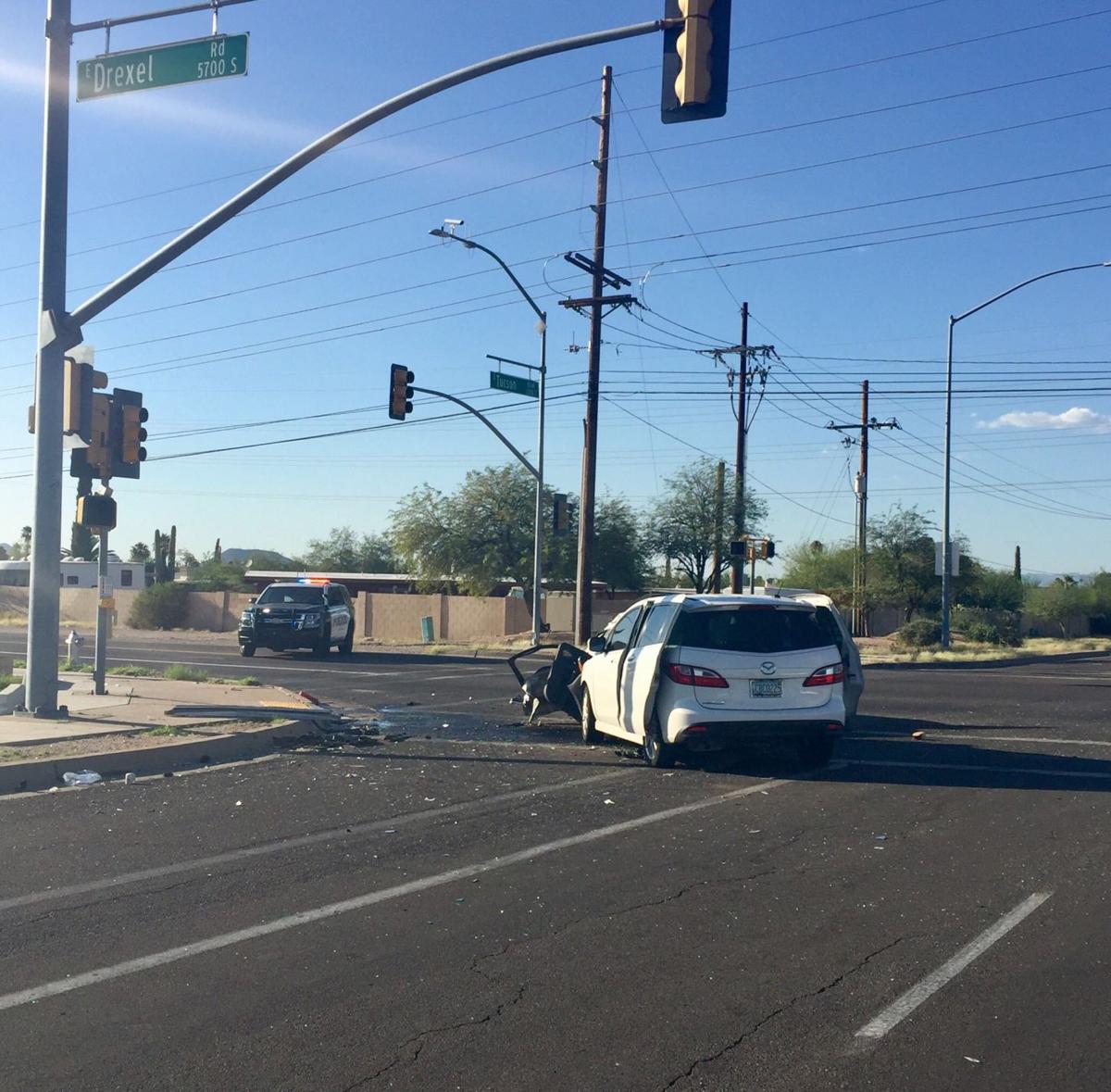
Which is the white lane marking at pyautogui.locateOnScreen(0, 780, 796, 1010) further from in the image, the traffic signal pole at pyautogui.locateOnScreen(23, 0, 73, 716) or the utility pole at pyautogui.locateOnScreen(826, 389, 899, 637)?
the utility pole at pyautogui.locateOnScreen(826, 389, 899, 637)

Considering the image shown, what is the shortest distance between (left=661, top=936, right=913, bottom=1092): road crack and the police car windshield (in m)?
28.4

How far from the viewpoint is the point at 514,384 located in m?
33.6

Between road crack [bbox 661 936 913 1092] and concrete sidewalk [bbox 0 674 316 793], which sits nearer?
road crack [bbox 661 936 913 1092]

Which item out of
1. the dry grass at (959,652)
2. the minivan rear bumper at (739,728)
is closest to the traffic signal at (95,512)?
the minivan rear bumper at (739,728)

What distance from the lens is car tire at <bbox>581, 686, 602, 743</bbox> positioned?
1481 cm

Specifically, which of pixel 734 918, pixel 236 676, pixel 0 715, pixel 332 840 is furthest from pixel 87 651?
pixel 734 918

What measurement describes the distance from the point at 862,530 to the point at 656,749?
148ft

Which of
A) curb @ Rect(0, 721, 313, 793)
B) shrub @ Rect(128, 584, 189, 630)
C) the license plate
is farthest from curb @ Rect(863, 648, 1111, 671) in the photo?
shrub @ Rect(128, 584, 189, 630)

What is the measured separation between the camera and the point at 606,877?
8.16 m

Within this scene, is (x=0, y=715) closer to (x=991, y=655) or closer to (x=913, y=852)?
(x=913, y=852)

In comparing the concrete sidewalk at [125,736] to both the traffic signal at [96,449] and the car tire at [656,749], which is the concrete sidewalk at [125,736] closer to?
the traffic signal at [96,449]

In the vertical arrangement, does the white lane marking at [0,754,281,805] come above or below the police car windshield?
below

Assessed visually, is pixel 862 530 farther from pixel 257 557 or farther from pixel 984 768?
pixel 257 557

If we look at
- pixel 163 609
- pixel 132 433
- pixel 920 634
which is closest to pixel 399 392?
pixel 132 433
